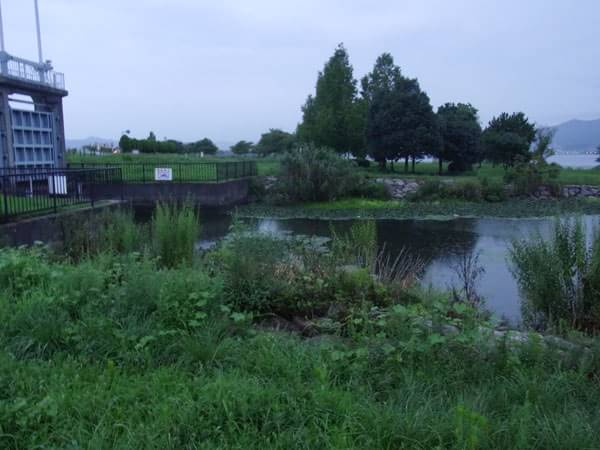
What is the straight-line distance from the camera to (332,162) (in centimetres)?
2153

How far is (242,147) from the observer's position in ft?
236

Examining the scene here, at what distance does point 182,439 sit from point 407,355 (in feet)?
4.93

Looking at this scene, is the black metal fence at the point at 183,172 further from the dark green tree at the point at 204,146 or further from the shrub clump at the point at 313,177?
the dark green tree at the point at 204,146

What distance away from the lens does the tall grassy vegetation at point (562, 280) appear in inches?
203

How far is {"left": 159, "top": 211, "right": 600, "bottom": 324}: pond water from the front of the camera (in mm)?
7184

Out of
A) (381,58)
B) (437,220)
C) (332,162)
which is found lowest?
(437,220)

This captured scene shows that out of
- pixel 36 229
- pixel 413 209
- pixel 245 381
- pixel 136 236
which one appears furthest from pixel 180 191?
pixel 245 381

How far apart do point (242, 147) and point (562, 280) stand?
68483 mm

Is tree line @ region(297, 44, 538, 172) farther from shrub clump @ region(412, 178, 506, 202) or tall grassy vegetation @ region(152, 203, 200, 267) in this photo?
tall grassy vegetation @ region(152, 203, 200, 267)

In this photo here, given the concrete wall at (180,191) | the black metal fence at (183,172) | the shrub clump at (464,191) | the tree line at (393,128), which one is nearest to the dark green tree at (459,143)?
the tree line at (393,128)

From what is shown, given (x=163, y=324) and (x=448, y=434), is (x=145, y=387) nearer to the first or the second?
(x=163, y=324)

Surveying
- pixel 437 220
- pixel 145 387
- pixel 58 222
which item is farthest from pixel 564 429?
pixel 437 220

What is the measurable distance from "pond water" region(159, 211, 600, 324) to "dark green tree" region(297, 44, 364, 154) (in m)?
15.8

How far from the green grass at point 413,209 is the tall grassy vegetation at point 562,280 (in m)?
11.9
